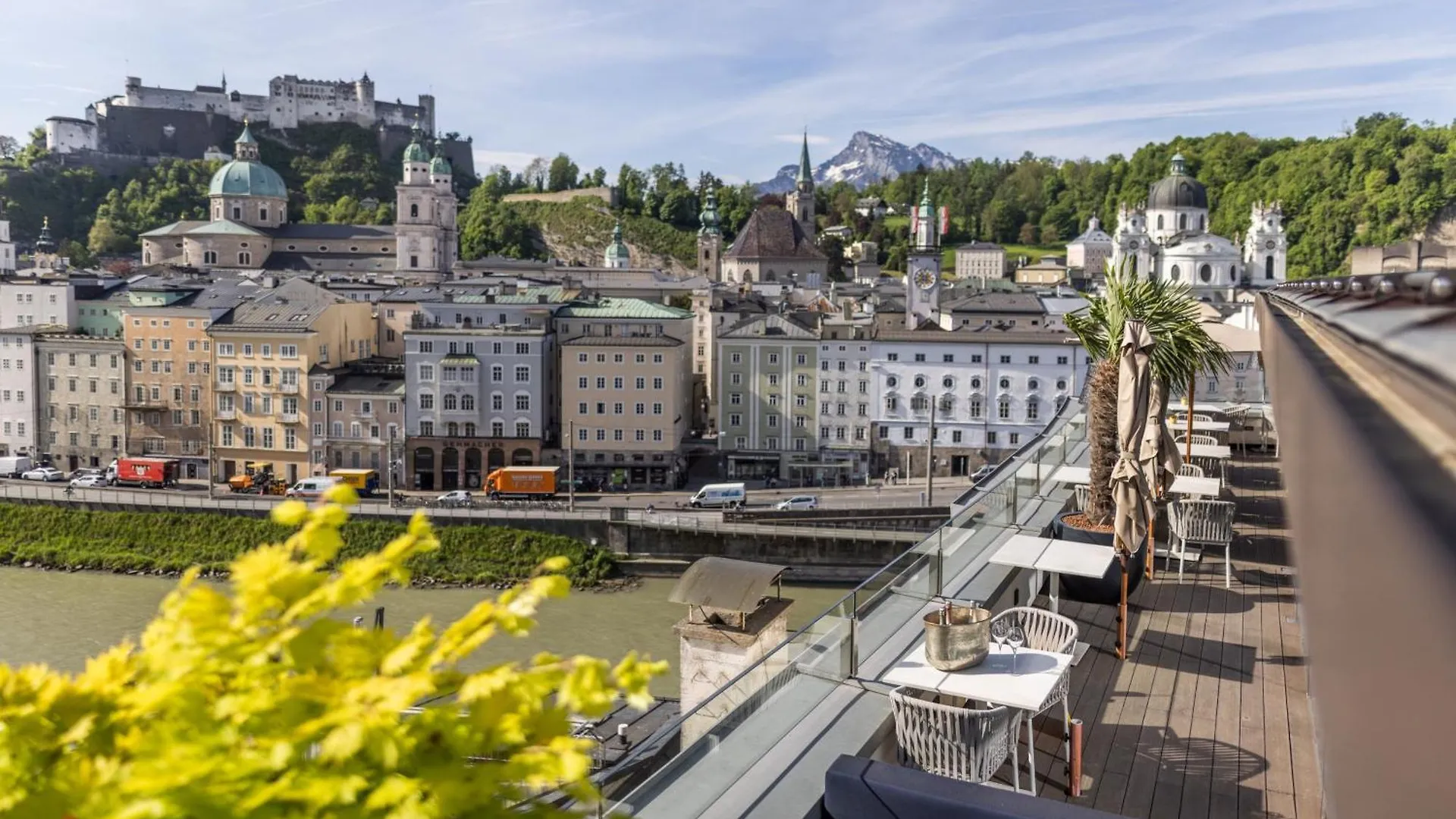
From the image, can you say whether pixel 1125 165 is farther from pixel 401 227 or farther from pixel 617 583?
pixel 617 583

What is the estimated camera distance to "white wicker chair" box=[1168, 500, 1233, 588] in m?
5.84

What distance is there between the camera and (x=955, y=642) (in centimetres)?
357

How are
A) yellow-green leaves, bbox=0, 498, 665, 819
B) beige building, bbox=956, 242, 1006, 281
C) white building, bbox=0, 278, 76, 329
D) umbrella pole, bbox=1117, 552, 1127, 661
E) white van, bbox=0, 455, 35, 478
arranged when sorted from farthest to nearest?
1. beige building, bbox=956, 242, 1006, 281
2. white building, bbox=0, 278, 76, 329
3. white van, bbox=0, 455, 35, 478
4. umbrella pole, bbox=1117, 552, 1127, 661
5. yellow-green leaves, bbox=0, 498, 665, 819

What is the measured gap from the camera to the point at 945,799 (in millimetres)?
2730

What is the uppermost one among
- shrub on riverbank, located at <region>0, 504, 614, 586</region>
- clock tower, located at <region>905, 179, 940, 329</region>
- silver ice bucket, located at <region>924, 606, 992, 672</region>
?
clock tower, located at <region>905, 179, 940, 329</region>

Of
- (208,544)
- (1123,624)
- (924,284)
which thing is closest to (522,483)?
(208,544)

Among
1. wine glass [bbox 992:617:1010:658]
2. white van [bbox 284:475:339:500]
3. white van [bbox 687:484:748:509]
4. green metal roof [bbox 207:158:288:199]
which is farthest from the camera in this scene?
green metal roof [bbox 207:158:288:199]

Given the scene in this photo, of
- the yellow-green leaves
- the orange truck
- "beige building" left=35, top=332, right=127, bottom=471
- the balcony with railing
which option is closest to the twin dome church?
"beige building" left=35, top=332, right=127, bottom=471

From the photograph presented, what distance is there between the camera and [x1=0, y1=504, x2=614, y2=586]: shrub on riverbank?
78.9ft

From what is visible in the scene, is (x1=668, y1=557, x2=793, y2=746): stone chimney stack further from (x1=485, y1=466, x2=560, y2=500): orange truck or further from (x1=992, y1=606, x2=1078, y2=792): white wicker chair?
(x1=485, y1=466, x2=560, y2=500): orange truck

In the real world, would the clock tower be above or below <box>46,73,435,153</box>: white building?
below

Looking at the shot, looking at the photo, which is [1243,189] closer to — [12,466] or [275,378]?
[275,378]

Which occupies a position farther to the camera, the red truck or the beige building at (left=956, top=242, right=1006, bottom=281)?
the beige building at (left=956, top=242, right=1006, bottom=281)

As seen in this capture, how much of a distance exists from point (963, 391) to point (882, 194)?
6619 cm
